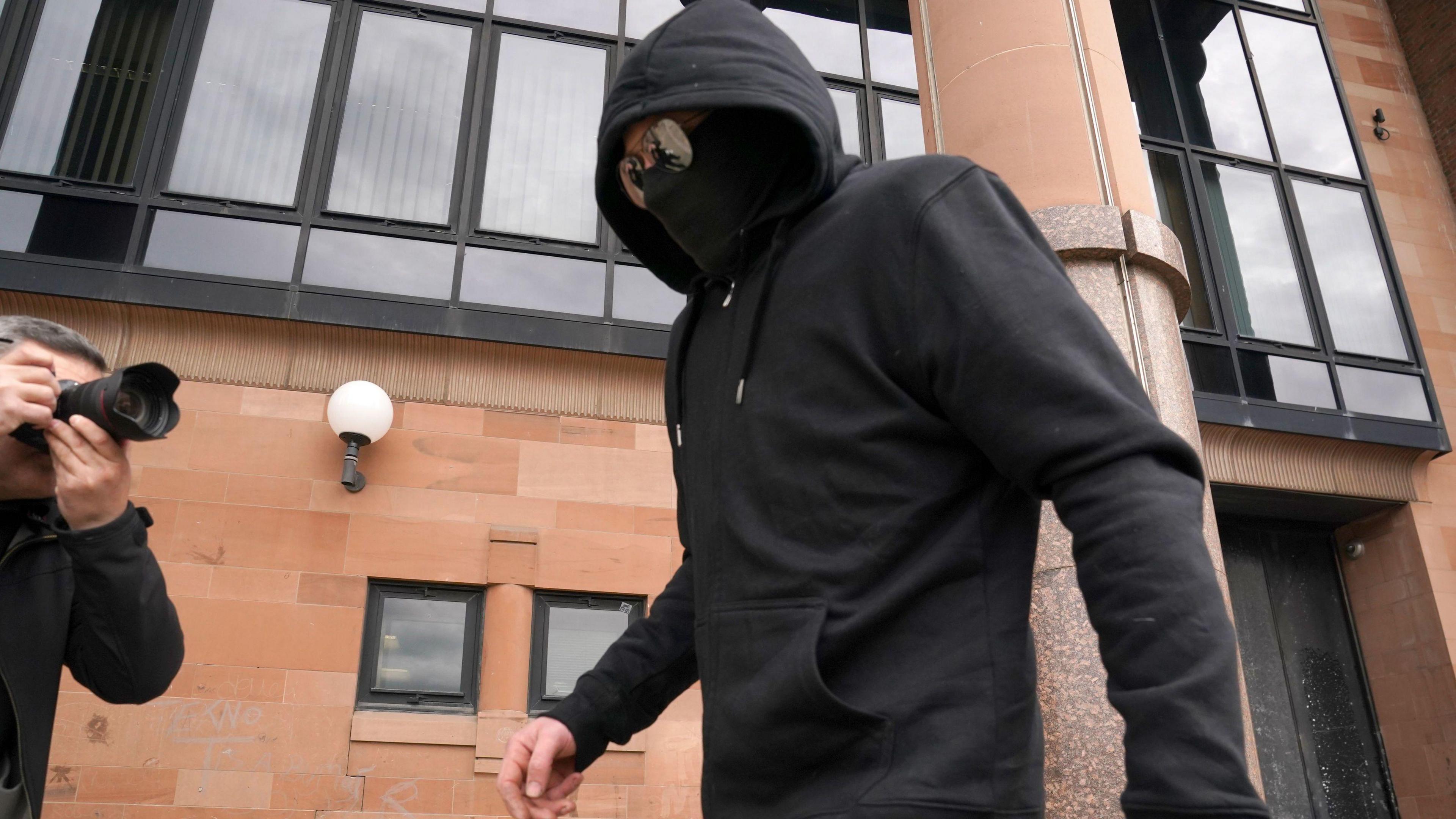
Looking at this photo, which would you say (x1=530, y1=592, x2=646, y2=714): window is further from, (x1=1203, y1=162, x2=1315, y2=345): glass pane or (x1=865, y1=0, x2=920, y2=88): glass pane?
(x1=1203, y1=162, x2=1315, y2=345): glass pane

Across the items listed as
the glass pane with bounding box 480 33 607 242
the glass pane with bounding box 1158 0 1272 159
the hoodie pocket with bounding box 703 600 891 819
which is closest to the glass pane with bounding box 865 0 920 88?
the glass pane with bounding box 480 33 607 242

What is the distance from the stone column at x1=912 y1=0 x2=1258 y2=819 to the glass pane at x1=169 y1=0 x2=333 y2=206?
20.3 ft

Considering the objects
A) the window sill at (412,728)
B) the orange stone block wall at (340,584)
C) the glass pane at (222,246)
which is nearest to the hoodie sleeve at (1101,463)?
the orange stone block wall at (340,584)

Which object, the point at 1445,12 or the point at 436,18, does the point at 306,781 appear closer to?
the point at 436,18

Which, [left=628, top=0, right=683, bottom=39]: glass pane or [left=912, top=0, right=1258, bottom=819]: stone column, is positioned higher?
[left=628, top=0, right=683, bottom=39]: glass pane

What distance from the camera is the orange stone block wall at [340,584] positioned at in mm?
7141

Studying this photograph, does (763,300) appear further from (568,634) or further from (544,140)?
(544,140)

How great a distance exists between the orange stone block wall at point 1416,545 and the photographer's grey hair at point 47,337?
37.6 ft

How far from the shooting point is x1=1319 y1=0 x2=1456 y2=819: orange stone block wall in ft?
34.5

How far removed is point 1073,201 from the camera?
4094 millimetres

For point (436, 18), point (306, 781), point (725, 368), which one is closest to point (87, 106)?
point (436, 18)

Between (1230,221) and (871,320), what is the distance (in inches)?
469

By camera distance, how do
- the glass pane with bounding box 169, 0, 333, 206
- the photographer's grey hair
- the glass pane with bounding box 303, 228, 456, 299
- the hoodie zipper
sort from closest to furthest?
the hoodie zipper
the photographer's grey hair
the glass pane with bounding box 303, 228, 456, 299
the glass pane with bounding box 169, 0, 333, 206

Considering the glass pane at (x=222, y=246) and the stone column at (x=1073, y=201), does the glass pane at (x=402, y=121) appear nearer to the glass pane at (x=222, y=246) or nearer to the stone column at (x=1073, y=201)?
the glass pane at (x=222, y=246)
